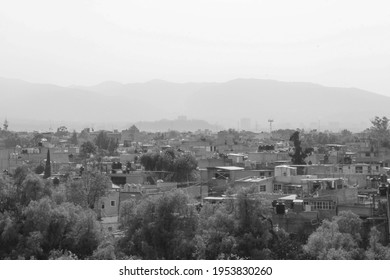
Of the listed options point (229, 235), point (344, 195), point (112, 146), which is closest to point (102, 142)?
point (112, 146)

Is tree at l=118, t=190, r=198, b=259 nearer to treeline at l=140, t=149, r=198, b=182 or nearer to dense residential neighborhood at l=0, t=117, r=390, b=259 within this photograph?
dense residential neighborhood at l=0, t=117, r=390, b=259

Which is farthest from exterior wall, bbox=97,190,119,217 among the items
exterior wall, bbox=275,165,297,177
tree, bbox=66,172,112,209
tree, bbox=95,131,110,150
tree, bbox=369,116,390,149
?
tree, bbox=95,131,110,150

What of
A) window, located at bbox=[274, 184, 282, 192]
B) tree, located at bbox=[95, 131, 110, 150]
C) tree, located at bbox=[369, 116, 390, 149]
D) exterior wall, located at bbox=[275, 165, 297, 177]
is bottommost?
window, located at bbox=[274, 184, 282, 192]

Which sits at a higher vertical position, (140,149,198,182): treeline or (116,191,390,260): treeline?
(140,149,198,182): treeline

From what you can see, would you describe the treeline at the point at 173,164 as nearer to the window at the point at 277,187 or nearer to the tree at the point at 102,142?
the window at the point at 277,187

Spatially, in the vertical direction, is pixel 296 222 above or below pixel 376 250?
above

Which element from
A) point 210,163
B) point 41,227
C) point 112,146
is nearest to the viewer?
point 41,227

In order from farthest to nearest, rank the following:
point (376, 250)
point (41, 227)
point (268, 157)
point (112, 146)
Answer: point (112, 146) < point (268, 157) < point (41, 227) < point (376, 250)

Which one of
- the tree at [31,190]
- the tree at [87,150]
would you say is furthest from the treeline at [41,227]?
the tree at [87,150]

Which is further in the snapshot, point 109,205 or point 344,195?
point 109,205

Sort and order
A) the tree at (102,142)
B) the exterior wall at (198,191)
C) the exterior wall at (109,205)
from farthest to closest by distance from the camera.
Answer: the tree at (102,142) → the exterior wall at (198,191) → the exterior wall at (109,205)

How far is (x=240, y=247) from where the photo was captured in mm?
14086

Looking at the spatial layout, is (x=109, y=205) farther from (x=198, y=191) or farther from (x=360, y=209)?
(x=360, y=209)

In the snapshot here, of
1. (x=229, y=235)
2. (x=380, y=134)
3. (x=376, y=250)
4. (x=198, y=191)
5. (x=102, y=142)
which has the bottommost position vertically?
(x=376, y=250)
